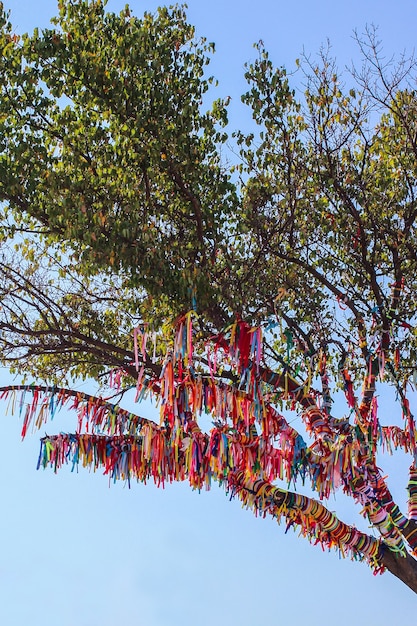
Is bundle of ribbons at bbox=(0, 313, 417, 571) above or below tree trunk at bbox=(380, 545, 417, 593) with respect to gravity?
above

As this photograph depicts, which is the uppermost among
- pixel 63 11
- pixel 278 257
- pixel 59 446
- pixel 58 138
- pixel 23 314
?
pixel 63 11

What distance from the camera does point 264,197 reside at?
8305mm

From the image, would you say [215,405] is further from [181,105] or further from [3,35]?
[3,35]

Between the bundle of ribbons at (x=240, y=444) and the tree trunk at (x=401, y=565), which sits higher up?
the bundle of ribbons at (x=240, y=444)

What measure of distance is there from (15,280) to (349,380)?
13.0 feet

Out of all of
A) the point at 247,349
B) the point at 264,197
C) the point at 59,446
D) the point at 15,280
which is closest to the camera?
the point at 247,349

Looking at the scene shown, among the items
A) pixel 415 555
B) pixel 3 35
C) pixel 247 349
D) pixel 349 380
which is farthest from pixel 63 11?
pixel 415 555

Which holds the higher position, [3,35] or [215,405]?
[3,35]

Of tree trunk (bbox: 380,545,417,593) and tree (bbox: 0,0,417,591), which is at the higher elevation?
tree (bbox: 0,0,417,591)

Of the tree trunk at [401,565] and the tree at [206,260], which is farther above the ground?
the tree at [206,260]

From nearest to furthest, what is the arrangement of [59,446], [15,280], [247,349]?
[247,349], [59,446], [15,280]

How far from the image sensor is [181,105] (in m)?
8.31

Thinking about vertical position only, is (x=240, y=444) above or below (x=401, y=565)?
above

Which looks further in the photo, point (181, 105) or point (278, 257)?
point (278, 257)
